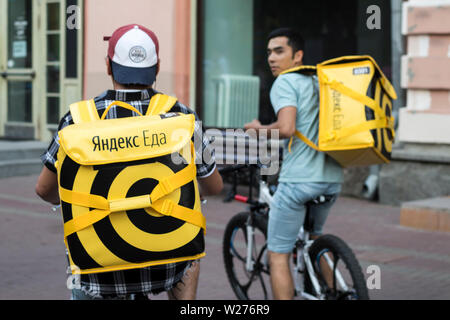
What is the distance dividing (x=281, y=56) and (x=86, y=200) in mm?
2258

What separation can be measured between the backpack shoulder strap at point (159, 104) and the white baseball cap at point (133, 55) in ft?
0.24

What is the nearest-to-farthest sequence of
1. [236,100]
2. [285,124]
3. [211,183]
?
[211,183]
[285,124]
[236,100]

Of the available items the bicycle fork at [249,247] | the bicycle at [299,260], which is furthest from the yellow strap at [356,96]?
the bicycle fork at [249,247]

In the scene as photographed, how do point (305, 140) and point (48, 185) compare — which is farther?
point (305, 140)

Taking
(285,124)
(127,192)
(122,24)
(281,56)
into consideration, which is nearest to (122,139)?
(127,192)

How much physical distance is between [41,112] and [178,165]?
39.1ft

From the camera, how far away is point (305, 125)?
14.9 ft

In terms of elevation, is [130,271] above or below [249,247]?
above

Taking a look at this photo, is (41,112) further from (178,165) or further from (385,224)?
(178,165)

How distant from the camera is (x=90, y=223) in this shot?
110 inches

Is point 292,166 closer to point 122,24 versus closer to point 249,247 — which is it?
point 249,247

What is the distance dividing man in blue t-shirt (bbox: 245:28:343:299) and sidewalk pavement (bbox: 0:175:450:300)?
3.64 feet
